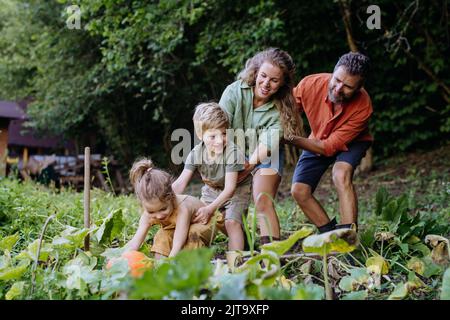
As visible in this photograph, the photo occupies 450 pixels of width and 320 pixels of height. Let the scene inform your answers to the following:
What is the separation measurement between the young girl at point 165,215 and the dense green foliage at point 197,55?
10.3ft

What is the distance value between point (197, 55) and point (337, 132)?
8303mm

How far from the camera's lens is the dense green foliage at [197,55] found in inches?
337

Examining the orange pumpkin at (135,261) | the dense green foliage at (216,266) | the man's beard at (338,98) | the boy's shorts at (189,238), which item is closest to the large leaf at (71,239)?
the dense green foliage at (216,266)

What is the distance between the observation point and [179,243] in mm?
2672

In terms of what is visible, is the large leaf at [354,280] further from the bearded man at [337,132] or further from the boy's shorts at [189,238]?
the bearded man at [337,132]

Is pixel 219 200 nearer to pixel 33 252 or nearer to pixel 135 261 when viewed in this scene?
pixel 135 261

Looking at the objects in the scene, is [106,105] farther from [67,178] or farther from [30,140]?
[30,140]

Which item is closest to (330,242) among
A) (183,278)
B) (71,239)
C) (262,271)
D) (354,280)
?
(262,271)

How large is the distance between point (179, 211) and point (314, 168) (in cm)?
131

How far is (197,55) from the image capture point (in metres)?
11.5

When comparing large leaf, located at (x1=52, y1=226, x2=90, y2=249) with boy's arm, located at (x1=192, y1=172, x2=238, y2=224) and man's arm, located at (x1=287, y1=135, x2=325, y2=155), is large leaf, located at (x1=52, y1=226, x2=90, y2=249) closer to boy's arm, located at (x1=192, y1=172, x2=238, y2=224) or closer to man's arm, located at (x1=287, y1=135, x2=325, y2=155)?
boy's arm, located at (x1=192, y1=172, x2=238, y2=224)

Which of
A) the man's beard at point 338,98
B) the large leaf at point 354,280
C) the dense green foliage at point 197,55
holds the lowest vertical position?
the large leaf at point 354,280

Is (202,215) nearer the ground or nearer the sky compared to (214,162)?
nearer the ground

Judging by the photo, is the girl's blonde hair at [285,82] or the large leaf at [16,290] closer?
the large leaf at [16,290]
